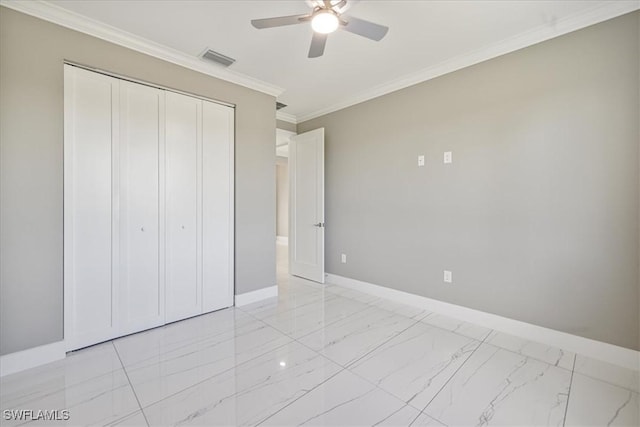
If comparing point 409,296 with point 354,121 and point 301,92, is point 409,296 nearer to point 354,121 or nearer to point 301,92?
point 354,121

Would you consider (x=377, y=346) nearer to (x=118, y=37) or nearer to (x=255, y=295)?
(x=255, y=295)

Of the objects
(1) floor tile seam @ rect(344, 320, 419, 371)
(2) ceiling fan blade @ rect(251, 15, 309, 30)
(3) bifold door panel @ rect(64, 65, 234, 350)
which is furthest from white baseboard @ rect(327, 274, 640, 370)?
(2) ceiling fan blade @ rect(251, 15, 309, 30)

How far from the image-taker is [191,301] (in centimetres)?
290

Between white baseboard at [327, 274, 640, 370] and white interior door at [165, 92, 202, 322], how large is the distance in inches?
89.3

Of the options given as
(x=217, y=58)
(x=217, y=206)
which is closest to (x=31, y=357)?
(x=217, y=206)

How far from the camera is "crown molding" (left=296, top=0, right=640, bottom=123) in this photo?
2025 millimetres

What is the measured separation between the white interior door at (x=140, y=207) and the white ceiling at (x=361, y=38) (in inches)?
24.0

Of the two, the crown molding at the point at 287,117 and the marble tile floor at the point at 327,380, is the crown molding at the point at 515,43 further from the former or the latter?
the marble tile floor at the point at 327,380

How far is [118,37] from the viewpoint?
2.36 m

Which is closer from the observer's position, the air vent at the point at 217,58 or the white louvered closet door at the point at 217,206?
the air vent at the point at 217,58

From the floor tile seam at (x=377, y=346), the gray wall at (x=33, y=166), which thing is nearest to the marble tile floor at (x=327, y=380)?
the floor tile seam at (x=377, y=346)

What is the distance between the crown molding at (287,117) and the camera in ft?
14.6

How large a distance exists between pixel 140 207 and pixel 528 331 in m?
3.69

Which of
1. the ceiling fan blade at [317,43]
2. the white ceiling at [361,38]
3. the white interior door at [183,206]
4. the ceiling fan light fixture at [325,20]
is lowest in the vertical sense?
the white interior door at [183,206]
